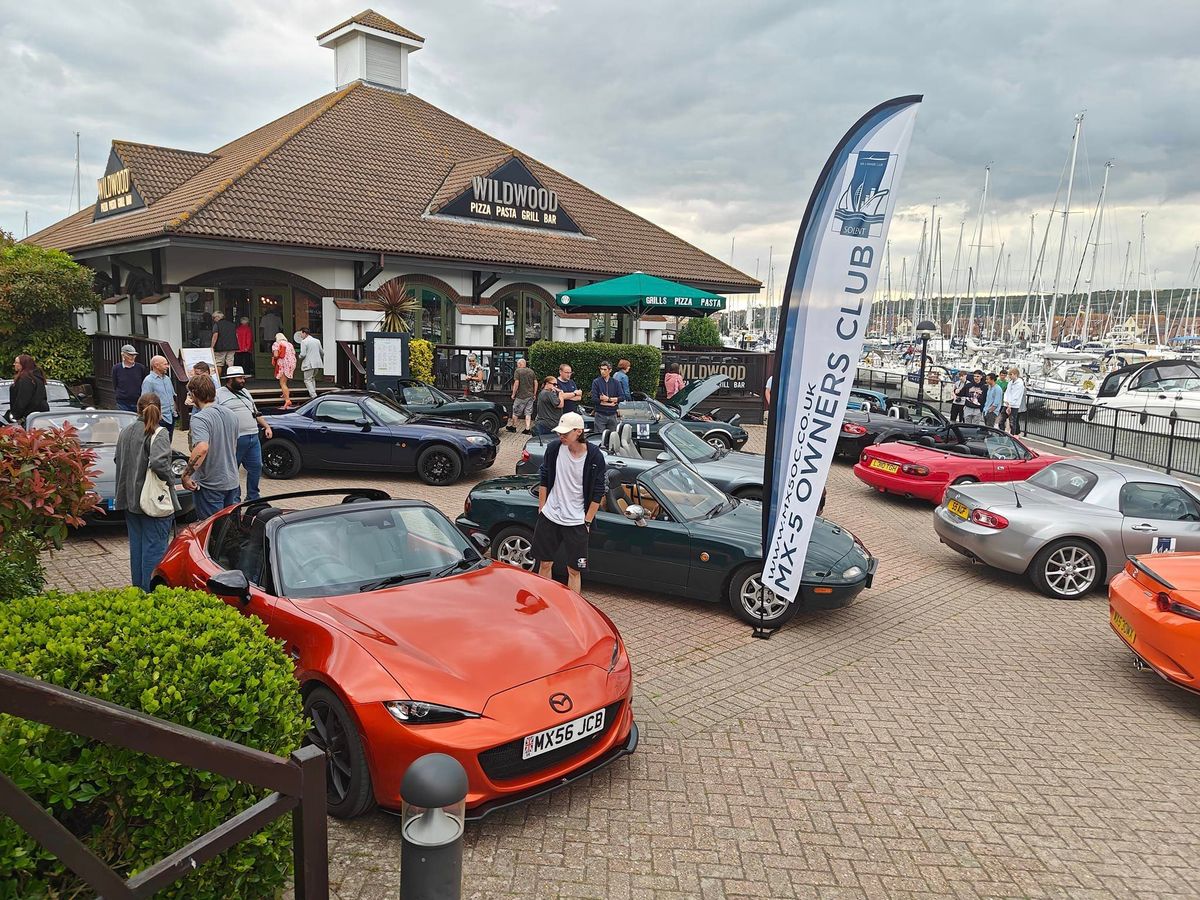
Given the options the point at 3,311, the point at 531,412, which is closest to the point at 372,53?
the point at 3,311

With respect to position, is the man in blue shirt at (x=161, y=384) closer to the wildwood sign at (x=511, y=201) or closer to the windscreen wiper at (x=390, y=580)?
the windscreen wiper at (x=390, y=580)

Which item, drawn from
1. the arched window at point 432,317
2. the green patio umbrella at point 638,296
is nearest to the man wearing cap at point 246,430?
the green patio umbrella at point 638,296

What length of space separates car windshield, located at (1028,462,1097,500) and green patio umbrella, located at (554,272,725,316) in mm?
10988

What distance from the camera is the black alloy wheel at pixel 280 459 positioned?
1293 centimetres

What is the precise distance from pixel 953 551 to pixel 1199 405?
16654 mm

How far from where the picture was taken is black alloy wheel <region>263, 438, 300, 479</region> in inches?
509

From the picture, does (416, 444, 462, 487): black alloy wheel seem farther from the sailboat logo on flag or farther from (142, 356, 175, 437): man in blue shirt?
the sailboat logo on flag

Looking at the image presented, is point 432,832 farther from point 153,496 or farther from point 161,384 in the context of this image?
point 161,384

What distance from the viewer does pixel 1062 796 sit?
4832 millimetres

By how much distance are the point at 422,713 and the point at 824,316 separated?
161 inches

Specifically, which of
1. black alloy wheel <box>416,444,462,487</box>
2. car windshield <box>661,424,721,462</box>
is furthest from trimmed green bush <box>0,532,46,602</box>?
black alloy wheel <box>416,444,462,487</box>

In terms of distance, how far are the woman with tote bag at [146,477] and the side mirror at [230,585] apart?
2337mm

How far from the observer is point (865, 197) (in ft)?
20.2

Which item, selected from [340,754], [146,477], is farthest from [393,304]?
[340,754]
